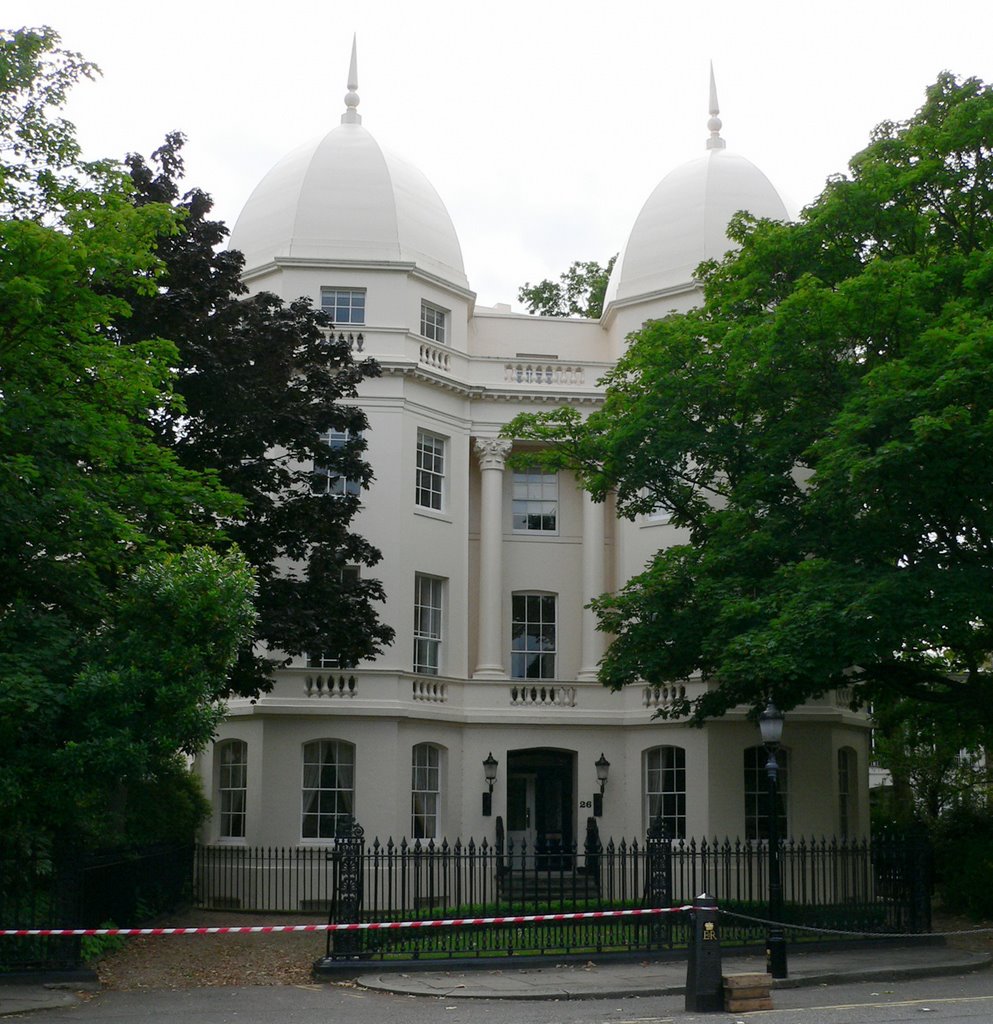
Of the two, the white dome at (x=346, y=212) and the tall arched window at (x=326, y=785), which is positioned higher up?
the white dome at (x=346, y=212)

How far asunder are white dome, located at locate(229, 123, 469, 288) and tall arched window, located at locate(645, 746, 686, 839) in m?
12.1

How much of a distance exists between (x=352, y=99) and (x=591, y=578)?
529 inches

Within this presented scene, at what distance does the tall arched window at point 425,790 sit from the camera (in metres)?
30.0

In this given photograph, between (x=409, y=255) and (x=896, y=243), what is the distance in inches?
483

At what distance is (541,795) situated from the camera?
106 feet

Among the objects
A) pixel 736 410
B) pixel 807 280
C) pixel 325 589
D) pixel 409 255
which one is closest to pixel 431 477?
pixel 409 255

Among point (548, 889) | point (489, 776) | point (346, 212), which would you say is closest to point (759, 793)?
point (489, 776)

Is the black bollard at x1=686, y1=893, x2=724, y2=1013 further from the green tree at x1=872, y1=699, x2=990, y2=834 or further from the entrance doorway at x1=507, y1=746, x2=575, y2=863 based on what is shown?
the green tree at x1=872, y1=699, x2=990, y2=834

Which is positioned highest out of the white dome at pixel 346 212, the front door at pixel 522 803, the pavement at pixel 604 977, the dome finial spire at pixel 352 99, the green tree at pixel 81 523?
the dome finial spire at pixel 352 99

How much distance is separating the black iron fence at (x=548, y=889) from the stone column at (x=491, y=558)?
3.93 metres

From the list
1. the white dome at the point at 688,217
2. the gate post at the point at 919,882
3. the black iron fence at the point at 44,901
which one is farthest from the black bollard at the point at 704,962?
the white dome at the point at 688,217

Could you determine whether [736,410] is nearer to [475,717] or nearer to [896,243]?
[896,243]

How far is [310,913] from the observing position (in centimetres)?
2748

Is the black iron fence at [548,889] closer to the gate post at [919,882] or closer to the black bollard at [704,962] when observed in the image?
the gate post at [919,882]
